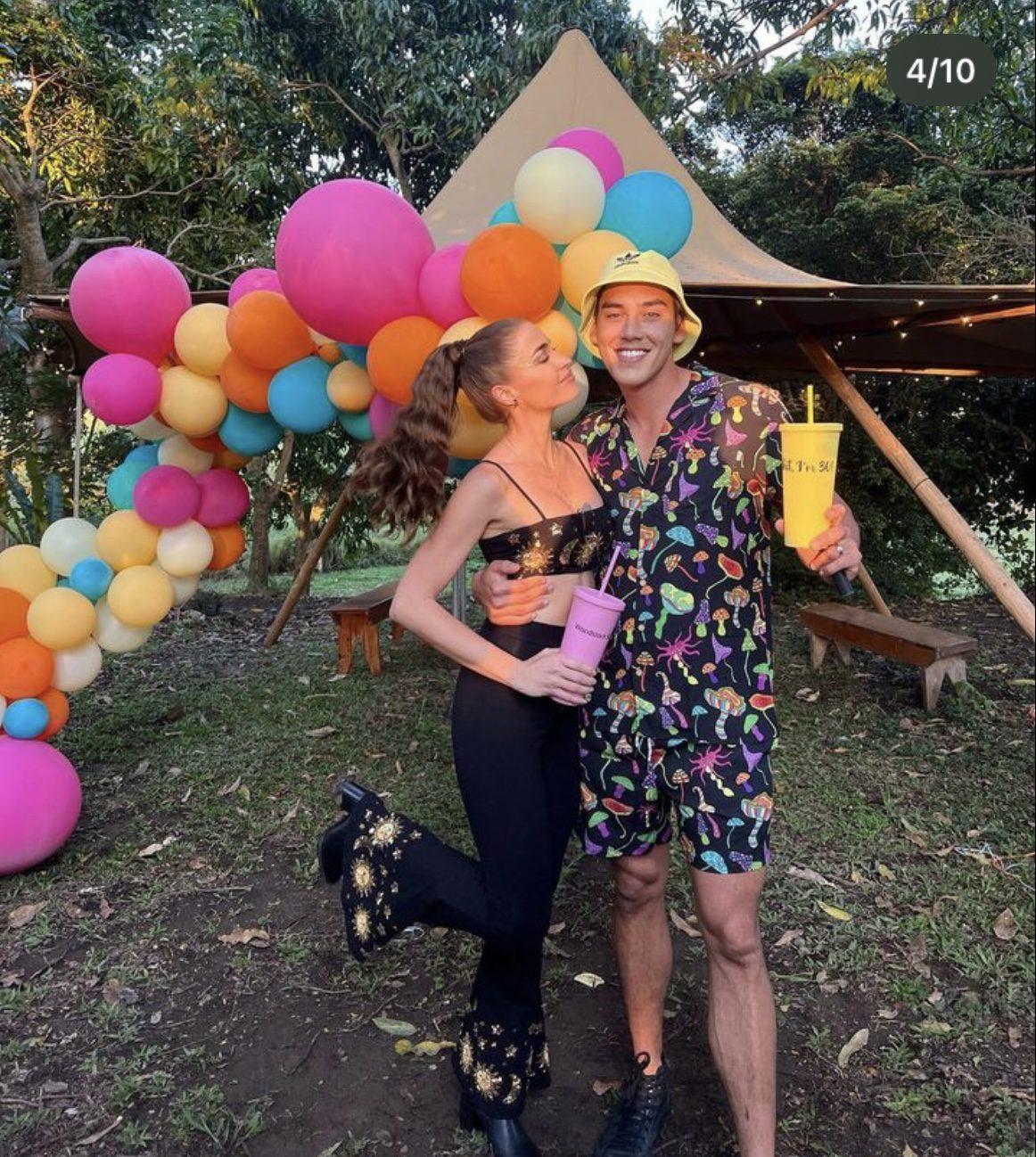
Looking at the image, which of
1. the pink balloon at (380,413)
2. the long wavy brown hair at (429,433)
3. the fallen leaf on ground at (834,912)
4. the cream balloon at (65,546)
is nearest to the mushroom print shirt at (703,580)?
the long wavy brown hair at (429,433)

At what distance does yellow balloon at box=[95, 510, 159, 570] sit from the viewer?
3.64m

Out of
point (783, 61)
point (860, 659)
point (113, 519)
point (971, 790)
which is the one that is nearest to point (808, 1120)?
point (971, 790)

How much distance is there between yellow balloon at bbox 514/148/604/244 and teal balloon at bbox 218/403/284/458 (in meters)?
1.38

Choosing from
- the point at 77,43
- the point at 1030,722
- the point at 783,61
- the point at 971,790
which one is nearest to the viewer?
the point at 971,790

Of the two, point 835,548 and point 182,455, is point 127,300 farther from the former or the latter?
point 835,548

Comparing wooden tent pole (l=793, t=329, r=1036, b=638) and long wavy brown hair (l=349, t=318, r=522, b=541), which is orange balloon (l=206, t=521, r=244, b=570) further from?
wooden tent pole (l=793, t=329, r=1036, b=638)

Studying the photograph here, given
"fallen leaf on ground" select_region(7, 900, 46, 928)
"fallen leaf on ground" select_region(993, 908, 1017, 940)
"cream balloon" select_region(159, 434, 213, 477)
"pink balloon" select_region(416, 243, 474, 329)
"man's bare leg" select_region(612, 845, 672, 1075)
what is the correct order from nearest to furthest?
"man's bare leg" select_region(612, 845, 672, 1075), "pink balloon" select_region(416, 243, 474, 329), "fallen leaf on ground" select_region(993, 908, 1017, 940), "fallen leaf on ground" select_region(7, 900, 46, 928), "cream balloon" select_region(159, 434, 213, 477)

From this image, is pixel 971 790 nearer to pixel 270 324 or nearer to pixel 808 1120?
pixel 808 1120

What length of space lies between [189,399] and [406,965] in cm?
228

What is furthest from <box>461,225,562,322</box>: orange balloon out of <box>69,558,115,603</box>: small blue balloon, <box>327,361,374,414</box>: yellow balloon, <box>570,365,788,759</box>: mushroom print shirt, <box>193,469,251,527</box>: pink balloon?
<box>69,558,115,603</box>: small blue balloon

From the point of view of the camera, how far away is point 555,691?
174cm

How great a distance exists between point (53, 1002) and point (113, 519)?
1.86 meters

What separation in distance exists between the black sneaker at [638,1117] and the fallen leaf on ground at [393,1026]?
0.70 m

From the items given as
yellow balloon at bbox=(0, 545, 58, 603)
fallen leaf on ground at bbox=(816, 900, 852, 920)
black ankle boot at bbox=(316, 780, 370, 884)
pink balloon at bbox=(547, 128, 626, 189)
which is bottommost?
fallen leaf on ground at bbox=(816, 900, 852, 920)
